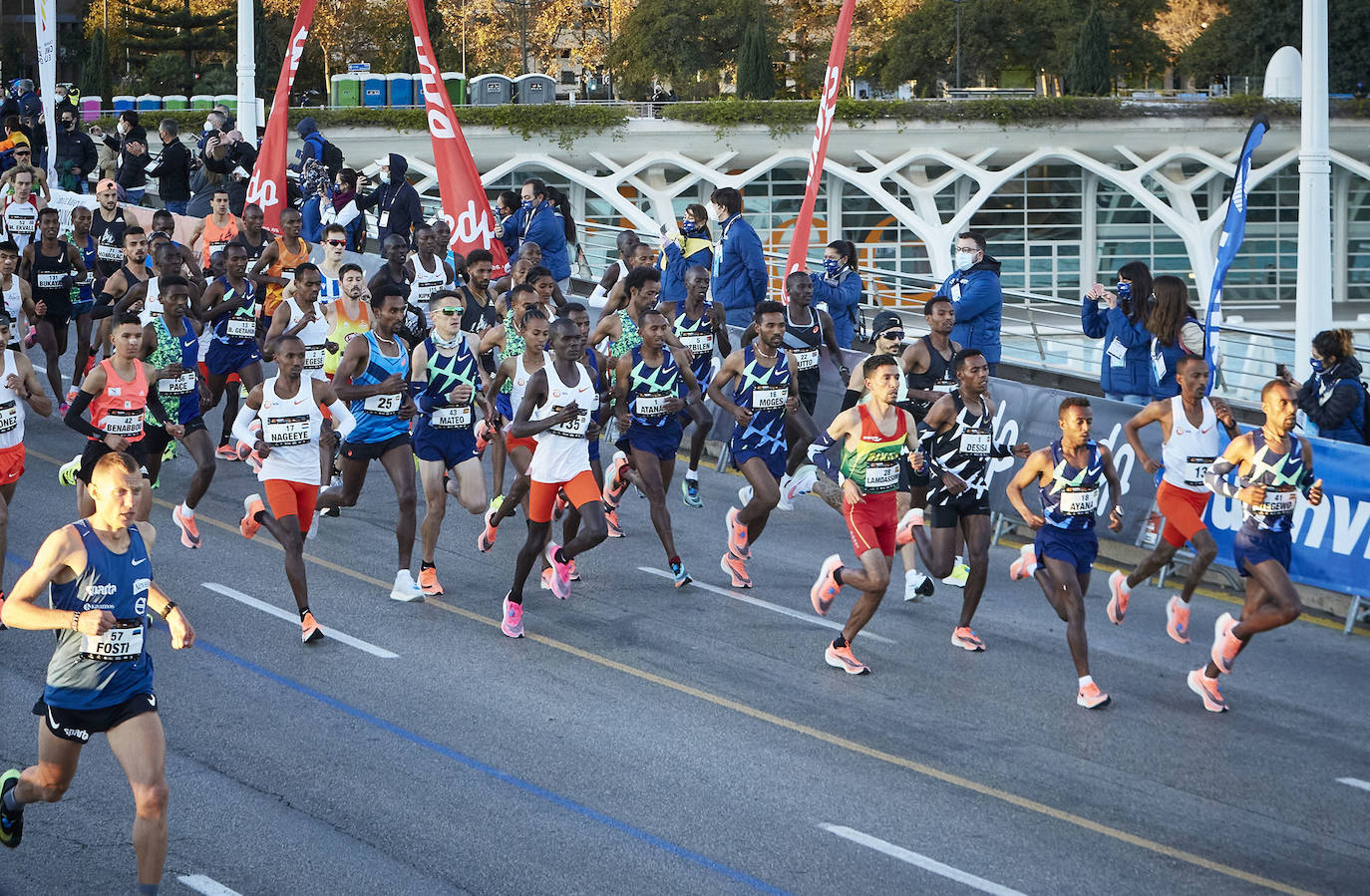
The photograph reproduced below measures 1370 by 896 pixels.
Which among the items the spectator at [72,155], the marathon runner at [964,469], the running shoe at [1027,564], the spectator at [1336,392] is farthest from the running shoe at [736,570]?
the spectator at [72,155]

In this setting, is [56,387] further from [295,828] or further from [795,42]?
[795,42]

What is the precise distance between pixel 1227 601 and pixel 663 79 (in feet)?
152

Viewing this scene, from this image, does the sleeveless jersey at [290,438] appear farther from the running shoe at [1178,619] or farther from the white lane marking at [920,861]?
the running shoe at [1178,619]

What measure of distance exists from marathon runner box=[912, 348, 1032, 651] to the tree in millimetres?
40093

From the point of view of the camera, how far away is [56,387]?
17.4 meters

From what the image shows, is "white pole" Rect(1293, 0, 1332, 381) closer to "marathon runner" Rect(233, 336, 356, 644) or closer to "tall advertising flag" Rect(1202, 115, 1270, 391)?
"tall advertising flag" Rect(1202, 115, 1270, 391)

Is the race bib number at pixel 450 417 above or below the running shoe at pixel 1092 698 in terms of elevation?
above

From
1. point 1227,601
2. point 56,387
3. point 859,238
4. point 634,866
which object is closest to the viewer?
point 634,866

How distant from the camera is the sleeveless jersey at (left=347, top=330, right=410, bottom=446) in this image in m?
12.2

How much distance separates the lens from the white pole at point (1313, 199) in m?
15.0

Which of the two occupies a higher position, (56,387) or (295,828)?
(56,387)

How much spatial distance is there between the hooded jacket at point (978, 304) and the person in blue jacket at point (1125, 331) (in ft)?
2.65

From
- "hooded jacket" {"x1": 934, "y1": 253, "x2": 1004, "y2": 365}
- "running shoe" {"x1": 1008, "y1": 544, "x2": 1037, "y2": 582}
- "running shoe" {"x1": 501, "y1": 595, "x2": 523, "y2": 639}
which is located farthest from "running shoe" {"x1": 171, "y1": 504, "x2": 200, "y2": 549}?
"hooded jacket" {"x1": 934, "y1": 253, "x2": 1004, "y2": 365}

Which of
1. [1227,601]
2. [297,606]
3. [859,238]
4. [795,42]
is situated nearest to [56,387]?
[297,606]
